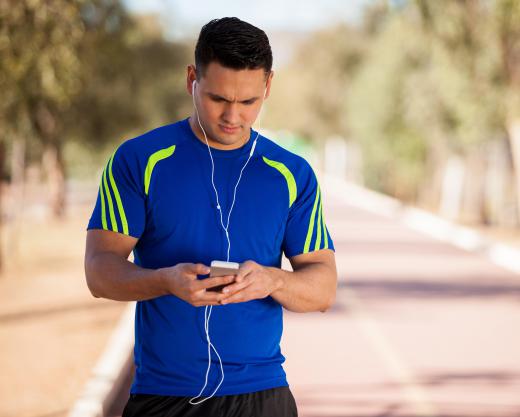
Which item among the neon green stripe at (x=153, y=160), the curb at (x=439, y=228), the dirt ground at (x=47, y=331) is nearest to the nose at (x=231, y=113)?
the neon green stripe at (x=153, y=160)

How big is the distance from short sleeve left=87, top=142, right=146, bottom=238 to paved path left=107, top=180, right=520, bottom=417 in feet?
18.7

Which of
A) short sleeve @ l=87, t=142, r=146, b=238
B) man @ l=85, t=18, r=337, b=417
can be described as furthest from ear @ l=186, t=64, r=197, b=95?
short sleeve @ l=87, t=142, r=146, b=238

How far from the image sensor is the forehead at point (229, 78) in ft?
9.87

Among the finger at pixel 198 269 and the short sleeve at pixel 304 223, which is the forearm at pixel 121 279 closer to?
the finger at pixel 198 269

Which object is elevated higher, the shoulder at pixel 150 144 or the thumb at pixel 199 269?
the shoulder at pixel 150 144

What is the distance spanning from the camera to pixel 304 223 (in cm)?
321

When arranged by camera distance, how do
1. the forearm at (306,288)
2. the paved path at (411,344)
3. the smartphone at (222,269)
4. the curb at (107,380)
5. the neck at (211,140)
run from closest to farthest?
the smartphone at (222,269), the forearm at (306,288), the neck at (211,140), the curb at (107,380), the paved path at (411,344)

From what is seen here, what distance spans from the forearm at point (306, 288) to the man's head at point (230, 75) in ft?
1.41

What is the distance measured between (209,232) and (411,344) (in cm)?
936

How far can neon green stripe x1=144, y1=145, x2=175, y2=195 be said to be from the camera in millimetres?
3100

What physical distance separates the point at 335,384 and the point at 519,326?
175 inches

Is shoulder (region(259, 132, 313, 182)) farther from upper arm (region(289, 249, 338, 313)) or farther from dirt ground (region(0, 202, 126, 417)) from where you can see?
dirt ground (region(0, 202, 126, 417))

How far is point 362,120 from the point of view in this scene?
1971 inches

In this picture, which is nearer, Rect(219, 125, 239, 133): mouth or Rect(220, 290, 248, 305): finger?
Rect(220, 290, 248, 305): finger
